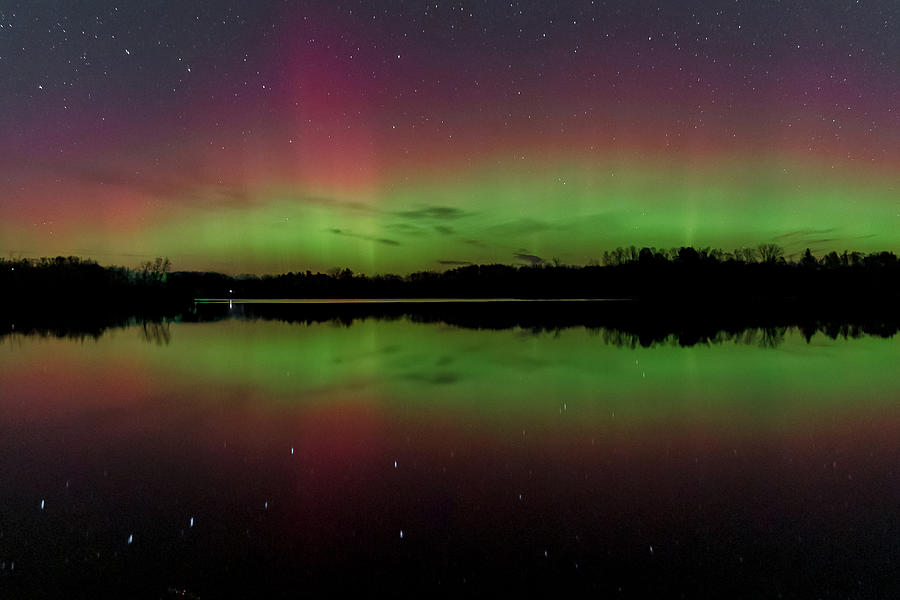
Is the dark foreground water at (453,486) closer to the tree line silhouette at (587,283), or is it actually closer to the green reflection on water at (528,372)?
the green reflection on water at (528,372)

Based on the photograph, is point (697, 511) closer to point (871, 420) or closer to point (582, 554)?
point (582, 554)

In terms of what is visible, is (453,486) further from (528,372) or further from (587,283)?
(587,283)

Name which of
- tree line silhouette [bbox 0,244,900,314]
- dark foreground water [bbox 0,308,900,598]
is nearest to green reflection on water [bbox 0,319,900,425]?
dark foreground water [bbox 0,308,900,598]

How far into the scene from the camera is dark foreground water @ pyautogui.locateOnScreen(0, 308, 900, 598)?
5.20 meters

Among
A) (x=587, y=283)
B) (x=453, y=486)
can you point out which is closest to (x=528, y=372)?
(x=453, y=486)

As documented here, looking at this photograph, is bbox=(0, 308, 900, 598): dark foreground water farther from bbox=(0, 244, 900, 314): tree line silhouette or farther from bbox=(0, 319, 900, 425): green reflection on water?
bbox=(0, 244, 900, 314): tree line silhouette

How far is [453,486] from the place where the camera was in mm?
7480

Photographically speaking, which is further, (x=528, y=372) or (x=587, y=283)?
Result: (x=587, y=283)

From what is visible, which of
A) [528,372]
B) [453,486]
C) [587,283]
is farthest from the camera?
[587,283]

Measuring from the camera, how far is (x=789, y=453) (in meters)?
9.12

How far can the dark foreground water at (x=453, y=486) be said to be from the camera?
5199 mm

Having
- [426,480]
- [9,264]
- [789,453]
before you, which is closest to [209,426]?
[426,480]

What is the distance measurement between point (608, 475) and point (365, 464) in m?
3.52

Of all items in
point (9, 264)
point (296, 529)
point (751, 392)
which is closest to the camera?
point (296, 529)
